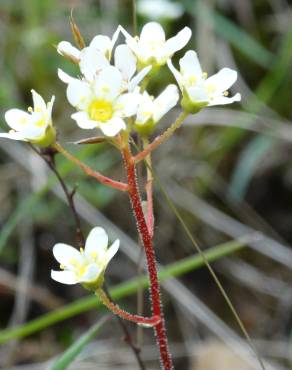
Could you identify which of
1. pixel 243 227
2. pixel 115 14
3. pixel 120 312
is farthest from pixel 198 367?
pixel 115 14

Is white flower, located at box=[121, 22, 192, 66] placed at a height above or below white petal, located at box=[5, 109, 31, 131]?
above

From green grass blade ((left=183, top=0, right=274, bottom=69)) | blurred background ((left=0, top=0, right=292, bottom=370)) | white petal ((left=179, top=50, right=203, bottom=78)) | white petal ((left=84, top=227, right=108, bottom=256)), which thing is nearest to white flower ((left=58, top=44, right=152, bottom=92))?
white petal ((left=179, top=50, right=203, bottom=78))

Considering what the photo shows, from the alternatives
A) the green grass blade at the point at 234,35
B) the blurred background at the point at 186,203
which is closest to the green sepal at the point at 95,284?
the blurred background at the point at 186,203

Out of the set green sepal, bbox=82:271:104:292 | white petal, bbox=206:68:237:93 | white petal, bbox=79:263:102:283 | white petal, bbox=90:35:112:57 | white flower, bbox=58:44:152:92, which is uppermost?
white petal, bbox=90:35:112:57

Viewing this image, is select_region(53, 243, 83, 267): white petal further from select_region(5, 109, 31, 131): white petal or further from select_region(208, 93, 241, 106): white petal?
select_region(208, 93, 241, 106): white petal

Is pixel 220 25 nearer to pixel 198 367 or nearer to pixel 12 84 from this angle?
pixel 12 84
